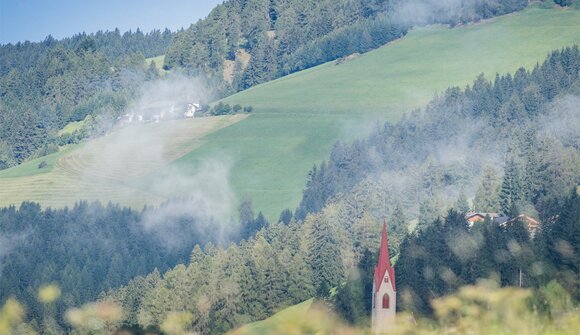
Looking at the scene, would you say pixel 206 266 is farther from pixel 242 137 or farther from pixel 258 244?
pixel 242 137

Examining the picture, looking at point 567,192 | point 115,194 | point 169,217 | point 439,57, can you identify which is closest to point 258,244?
point 567,192

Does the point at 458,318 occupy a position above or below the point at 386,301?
above

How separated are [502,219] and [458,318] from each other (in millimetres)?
80954

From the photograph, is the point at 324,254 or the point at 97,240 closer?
the point at 324,254

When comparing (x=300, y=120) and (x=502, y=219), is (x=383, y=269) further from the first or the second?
(x=300, y=120)

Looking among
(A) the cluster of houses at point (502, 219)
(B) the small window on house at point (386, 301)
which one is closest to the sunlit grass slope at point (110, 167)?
(A) the cluster of houses at point (502, 219)

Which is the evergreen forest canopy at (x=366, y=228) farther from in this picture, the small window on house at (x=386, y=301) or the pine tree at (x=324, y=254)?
the small window on house at (x=386, y=301)

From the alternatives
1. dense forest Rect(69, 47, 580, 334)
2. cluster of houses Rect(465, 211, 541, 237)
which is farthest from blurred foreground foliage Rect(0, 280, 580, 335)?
cluster of houses Rect(465, 211, 541, 237)

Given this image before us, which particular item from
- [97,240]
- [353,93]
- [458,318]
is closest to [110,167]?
→ [97,240]

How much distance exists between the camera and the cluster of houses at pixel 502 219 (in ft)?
253

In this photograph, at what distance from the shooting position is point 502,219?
293 ft

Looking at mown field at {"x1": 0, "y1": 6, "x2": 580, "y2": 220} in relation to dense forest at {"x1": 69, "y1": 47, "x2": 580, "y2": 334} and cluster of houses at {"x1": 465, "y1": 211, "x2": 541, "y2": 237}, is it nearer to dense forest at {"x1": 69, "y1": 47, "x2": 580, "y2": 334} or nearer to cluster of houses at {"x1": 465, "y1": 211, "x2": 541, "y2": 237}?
dense forest at {"x1": 69, "y1": 47, "x2": 580, "y2": 334}

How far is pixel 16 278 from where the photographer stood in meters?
120

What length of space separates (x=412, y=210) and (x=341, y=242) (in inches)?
520
